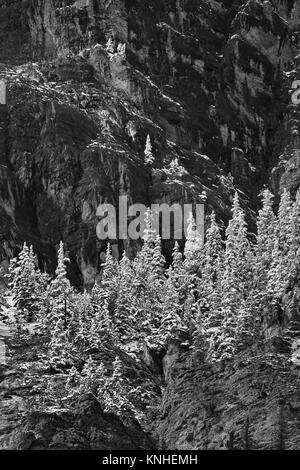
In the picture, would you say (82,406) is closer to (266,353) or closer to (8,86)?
(266,353)

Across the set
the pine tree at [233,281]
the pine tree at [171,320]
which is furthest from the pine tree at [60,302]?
the pine tree at [233,281]

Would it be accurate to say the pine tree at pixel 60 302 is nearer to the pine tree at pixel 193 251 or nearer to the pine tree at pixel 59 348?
the pine tree at pixel 59 348

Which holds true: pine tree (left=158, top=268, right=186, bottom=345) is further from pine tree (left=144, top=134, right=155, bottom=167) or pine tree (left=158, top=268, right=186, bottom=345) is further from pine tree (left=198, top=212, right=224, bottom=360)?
pine tree (left=144, top=134, right=155, bottom=167)

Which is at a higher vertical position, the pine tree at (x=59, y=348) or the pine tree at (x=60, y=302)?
the pine tree at (x=60, y=302)

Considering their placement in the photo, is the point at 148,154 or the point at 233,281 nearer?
the point at 233,281

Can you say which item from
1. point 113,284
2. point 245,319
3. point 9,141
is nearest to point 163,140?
point 9,141

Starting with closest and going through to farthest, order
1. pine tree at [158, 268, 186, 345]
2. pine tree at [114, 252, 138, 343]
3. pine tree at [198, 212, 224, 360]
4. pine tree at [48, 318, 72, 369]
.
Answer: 1. pine tree at [48, 318, 72, 369]
2. pine tree at [198, 212, 224, 360]
3. pine tree at [158, 268, 186, 345]
4. pine tree at [114, 252, 138, 343]

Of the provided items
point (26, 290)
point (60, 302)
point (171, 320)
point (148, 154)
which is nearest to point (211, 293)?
point (171, 320)

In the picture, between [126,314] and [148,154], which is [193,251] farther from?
[148,154]

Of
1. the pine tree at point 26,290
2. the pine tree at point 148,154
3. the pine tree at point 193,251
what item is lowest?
the pine tree at point 26,290

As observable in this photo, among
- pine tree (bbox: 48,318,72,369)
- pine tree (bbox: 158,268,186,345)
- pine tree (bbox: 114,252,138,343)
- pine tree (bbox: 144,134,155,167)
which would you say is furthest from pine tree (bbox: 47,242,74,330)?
pine tree (bbox: 144,134,155,167)

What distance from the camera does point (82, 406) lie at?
106688mm

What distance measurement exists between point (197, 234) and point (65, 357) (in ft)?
147

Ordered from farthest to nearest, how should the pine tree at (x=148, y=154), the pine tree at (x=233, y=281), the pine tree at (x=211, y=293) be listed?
the pine tree at (x=148, y=154) → the pine tree at (x=211, y=293) → the pine tree at (x=233, y=281)
